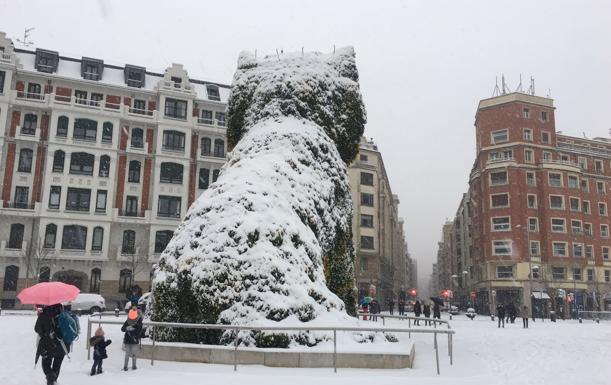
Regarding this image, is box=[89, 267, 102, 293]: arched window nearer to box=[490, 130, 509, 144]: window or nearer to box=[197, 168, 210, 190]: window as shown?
box=[197, 168, 210, 190]: window

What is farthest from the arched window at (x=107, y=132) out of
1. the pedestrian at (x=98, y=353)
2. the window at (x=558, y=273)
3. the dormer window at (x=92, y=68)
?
the window at (x=558, y=273)

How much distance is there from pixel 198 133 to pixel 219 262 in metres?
39.6

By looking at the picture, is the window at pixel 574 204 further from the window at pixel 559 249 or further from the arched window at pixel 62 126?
the arched window at pixel 62 126

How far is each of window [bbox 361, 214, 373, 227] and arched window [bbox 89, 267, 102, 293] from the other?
103ft

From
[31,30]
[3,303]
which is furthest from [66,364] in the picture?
[31,30]

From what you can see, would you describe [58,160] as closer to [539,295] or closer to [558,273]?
[539,295]

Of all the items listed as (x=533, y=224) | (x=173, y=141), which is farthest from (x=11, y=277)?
(x=533, y=224)

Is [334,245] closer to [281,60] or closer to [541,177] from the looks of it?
[281,60]

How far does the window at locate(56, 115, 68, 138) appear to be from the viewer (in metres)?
44.5

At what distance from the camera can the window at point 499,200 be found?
56969 millimetres

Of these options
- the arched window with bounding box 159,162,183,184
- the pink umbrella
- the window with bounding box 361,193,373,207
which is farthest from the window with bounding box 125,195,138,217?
the pink umbrella

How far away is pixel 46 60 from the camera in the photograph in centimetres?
4738

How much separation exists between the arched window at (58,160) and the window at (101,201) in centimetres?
360

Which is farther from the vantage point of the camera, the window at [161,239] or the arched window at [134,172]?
the arched window at [134,172]
